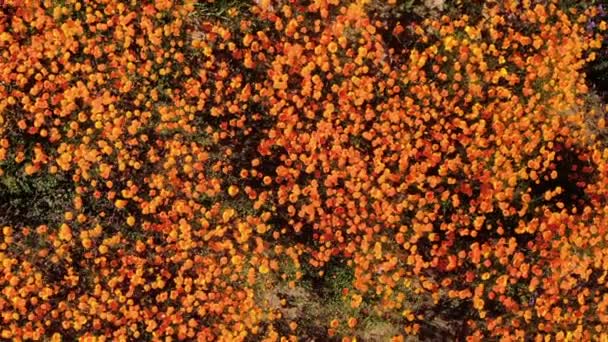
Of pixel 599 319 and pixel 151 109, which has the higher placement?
pixel 151 109

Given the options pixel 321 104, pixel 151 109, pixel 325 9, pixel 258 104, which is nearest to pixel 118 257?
pixel 151 109

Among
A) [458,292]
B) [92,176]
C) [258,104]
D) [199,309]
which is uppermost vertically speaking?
[258,104]

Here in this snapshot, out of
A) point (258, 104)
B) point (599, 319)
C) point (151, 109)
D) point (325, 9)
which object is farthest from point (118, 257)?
point (599, 319)

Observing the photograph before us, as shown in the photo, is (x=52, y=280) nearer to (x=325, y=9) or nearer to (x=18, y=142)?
(x=18, y=142)

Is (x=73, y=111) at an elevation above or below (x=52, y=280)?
above

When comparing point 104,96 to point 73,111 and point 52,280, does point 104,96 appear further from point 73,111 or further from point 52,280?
point 52,280

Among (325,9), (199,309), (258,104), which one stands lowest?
(199,309)
